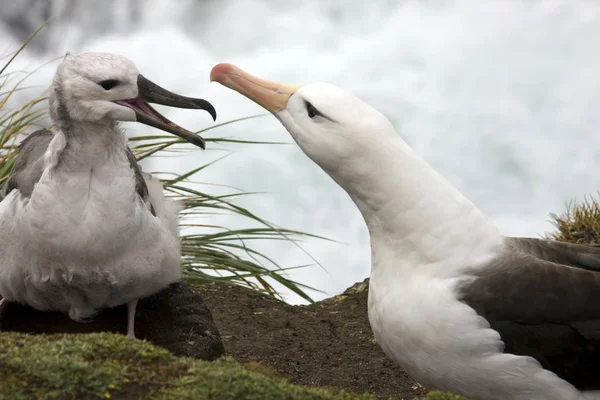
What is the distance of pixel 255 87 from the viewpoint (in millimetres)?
4004

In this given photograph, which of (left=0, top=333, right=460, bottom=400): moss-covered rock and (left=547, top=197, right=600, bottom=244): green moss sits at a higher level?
(left=547, top=197, right=600, bottom=244): green moss

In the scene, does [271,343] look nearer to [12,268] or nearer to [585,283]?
[12,268]

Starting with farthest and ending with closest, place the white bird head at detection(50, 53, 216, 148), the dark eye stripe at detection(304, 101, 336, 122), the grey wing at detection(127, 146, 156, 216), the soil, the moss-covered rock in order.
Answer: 1. the soil
2. the grey wing at detection(127, 146, 156, 216)
3. the white bird head at detection(50, 53, 216, 148)
4. the dark eye stripe at detection(304, 101, 336, 122)
5. the moss-covered rock

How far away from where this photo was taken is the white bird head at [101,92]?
4.11 m

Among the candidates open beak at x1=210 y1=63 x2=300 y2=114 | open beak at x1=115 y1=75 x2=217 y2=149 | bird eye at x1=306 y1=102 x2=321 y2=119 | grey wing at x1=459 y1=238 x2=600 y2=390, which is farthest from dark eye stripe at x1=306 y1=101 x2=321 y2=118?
grey wing at x1=459 y1=238 x2=600 y2=390

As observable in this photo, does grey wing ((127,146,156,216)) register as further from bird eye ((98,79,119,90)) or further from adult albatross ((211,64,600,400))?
adult albatross ((211,64,600,400))

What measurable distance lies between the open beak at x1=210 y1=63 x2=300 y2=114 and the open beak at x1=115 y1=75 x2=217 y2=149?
0.91 feet

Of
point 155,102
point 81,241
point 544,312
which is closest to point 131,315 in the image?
point 81,241

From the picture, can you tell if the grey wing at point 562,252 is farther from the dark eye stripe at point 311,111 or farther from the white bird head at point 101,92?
the white bird head at point 101,92

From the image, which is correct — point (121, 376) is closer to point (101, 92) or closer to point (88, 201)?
point (88, 201)

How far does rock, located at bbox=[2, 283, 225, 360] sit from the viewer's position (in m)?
4.72

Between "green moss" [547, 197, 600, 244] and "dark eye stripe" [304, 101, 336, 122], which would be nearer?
"dark eye stripe" [304, 101, 336, 122]

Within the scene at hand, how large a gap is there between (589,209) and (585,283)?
4.44 metres

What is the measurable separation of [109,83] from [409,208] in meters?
1.64
